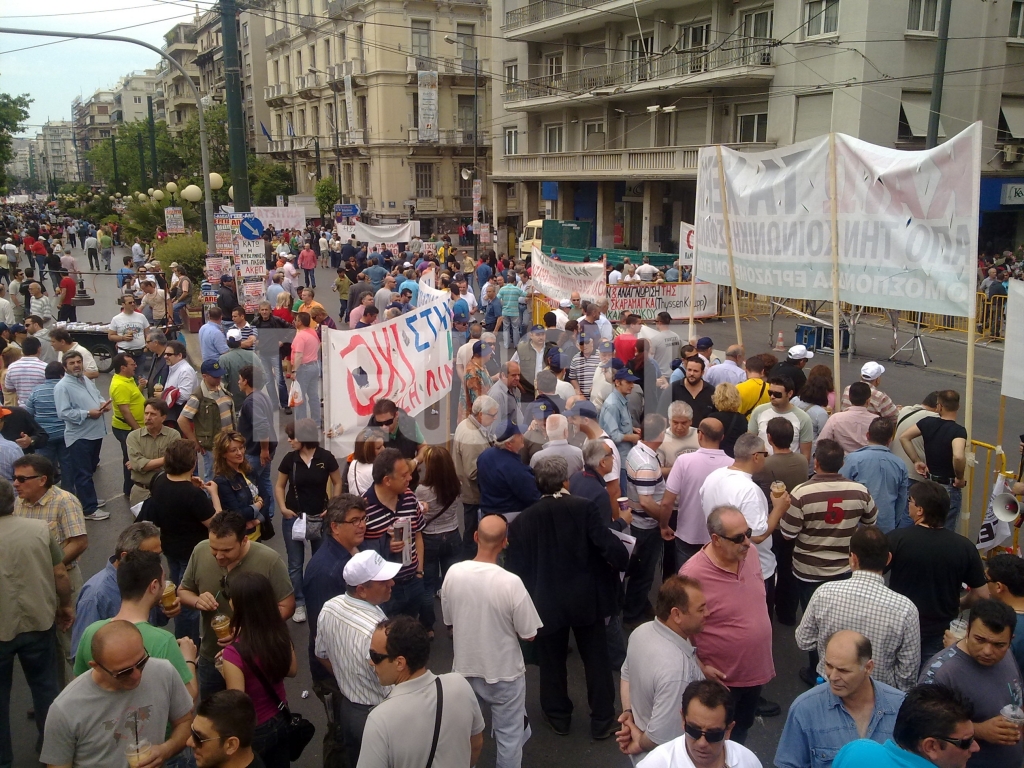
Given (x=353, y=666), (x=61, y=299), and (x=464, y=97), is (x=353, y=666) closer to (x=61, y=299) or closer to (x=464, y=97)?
(x=61, y=299)

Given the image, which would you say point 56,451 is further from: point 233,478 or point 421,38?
point 421,38

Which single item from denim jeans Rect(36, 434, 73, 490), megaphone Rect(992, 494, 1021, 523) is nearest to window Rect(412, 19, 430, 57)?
denim jeans Rect(36, 434, 73, 490)

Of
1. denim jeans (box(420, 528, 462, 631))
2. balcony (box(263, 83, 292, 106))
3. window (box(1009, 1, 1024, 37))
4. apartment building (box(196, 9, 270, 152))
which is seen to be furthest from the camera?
apartment building (box(196, 9, 270, 152))

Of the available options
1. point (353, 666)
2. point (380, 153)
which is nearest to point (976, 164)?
point (353, 666)

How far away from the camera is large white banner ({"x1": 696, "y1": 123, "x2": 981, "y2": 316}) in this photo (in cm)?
609

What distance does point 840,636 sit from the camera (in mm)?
3076

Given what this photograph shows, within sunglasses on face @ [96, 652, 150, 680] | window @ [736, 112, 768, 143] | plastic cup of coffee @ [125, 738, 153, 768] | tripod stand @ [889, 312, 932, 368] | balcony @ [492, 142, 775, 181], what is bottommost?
tripod stand @ [889, 312, 932, 368]

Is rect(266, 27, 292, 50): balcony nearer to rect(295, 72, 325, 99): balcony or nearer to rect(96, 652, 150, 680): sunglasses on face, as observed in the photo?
rect(295, 72, 325, 99): balcony

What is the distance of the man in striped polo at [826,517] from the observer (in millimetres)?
4816

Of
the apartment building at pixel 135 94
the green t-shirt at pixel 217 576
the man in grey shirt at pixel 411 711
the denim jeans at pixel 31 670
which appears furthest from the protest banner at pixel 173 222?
the apartment building at pixel 135 94

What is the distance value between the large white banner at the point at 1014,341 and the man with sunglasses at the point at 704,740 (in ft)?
14.8

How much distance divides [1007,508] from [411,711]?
14.5 feet

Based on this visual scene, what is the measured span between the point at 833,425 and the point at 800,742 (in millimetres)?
3582

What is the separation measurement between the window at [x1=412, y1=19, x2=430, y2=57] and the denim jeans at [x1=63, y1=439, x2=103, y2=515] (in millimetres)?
46448
